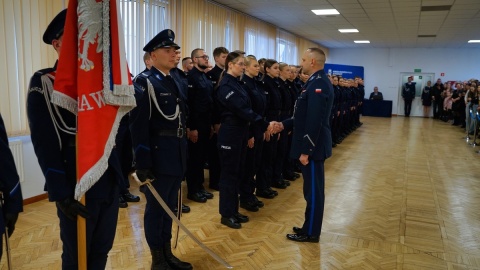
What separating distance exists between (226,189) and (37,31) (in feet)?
9.10

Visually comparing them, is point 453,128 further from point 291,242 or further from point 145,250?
point 145,250

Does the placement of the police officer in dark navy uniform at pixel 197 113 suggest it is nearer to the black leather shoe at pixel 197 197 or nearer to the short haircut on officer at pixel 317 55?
the black leather shoe at pixel 197 197

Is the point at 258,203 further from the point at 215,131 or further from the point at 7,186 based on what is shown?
the point at 7,186

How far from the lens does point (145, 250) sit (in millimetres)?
3105

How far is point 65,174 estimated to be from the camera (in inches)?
67.5

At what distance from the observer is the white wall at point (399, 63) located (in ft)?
55.6

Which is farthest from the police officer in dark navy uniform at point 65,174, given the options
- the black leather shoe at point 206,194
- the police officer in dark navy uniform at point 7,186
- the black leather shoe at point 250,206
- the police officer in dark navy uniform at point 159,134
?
the black leather shoe at point 206,194

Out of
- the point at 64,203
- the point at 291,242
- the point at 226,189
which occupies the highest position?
the point at 64,203

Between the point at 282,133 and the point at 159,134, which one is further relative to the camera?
the point at 282,133

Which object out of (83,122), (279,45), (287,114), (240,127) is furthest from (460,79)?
(83,122)

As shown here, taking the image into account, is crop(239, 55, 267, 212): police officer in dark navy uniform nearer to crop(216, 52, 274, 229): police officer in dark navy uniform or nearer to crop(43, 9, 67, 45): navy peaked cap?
crop(216, 52, 274, 229): police officer in dark navy uniform

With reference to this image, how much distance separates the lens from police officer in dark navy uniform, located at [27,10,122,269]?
165 cm

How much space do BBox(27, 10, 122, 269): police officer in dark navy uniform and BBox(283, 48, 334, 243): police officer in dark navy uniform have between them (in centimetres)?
178

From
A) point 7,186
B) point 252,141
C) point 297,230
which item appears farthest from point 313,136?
point 7,186
